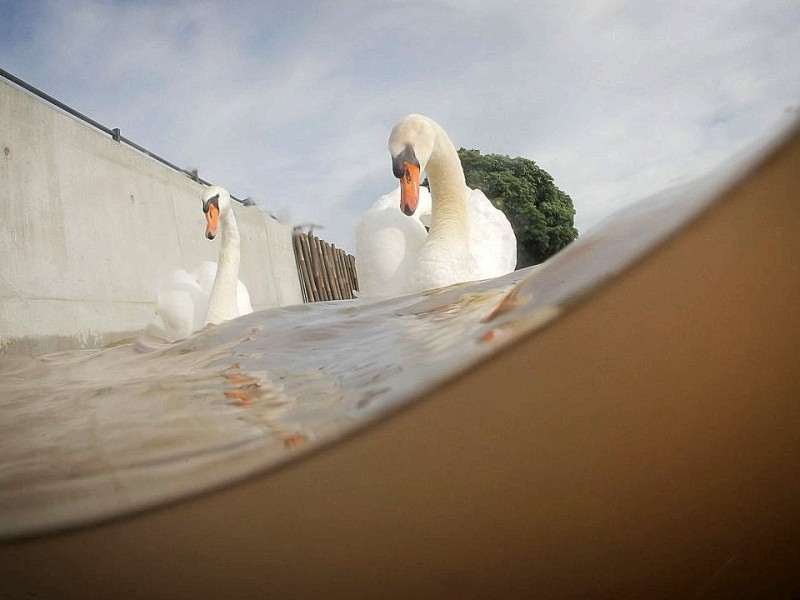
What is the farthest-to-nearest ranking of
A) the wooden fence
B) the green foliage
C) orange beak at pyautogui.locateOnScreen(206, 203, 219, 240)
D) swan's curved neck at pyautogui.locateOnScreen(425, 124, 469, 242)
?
the wooden fence → orange beak at pyautogui.locateOnScreen(206, 203, 219, 240) → swan's curved neck at pyautogui.locateOnScreen(425, 124, 469, 242) → the green foliage

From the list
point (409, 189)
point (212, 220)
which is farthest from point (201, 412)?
point (212, 220)

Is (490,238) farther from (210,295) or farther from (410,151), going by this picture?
(210,295)

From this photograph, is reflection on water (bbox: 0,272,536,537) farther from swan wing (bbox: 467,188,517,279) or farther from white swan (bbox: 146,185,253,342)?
swan wing (bbox: 467,188,517,279)

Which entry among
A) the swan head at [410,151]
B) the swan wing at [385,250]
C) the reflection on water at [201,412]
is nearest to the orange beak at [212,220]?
the swan wing at [385,250]

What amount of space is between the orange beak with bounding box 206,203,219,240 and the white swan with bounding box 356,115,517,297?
735 millimetres

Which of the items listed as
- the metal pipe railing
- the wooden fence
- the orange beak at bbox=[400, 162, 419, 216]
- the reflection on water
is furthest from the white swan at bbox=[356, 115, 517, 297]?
the wooden fence

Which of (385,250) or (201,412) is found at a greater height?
(385,250)

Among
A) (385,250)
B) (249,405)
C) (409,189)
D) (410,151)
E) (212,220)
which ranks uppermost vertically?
(212,220)

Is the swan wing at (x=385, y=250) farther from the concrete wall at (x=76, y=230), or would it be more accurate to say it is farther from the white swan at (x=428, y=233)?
the concrete wall at (x=76, y=230)

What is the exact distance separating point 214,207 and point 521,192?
147 cm

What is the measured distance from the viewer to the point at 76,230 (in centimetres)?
268

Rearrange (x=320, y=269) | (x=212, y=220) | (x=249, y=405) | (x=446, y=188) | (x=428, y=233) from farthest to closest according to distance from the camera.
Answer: (x=320, y=269) → (x=212, y=220) → (x=446, y=188) → (x=428, y=233) → (x=249, y=405)

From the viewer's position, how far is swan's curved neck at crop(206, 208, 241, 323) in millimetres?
2332

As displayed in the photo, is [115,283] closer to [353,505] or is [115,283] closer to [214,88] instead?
[214,88]
